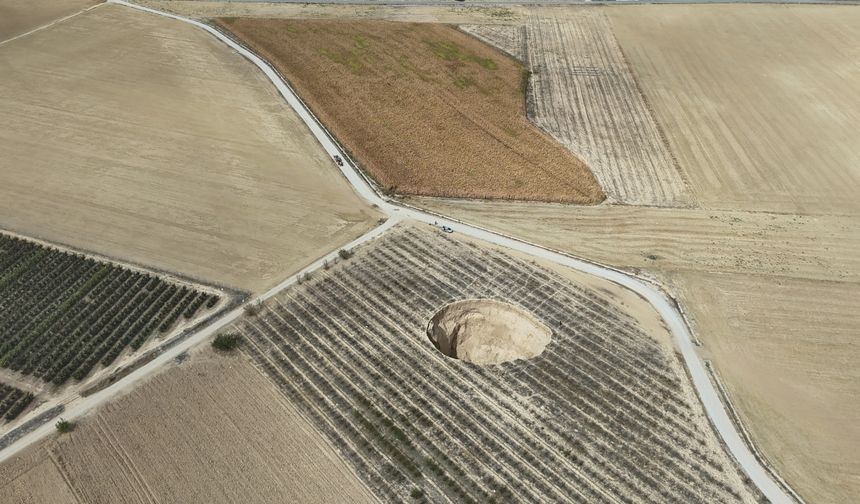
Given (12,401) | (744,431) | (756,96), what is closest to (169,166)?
(12,401)

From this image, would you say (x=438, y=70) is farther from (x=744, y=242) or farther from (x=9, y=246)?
(x=9, y=246)

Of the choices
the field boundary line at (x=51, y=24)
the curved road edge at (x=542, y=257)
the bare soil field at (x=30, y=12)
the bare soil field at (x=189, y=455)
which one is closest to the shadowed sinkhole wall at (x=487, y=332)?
the curved road edge at (x=542, y=257)

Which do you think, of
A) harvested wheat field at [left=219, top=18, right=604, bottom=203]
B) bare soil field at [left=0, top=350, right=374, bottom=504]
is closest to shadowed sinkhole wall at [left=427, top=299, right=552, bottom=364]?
bare soil field at [left=0, top=350, right=374, bottom=504]

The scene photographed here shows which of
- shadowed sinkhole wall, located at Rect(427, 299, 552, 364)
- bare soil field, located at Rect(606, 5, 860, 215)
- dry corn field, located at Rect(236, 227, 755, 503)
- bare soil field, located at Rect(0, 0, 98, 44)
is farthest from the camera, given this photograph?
bare soil field, located at Rect(0, 0, 98, 44)

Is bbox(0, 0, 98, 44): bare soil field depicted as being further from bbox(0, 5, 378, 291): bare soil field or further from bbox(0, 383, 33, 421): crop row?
bbox(0, 383, 33, 421): crop row

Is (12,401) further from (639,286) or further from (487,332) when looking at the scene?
(639,286)

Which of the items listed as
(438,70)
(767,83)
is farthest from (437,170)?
(767,83)
